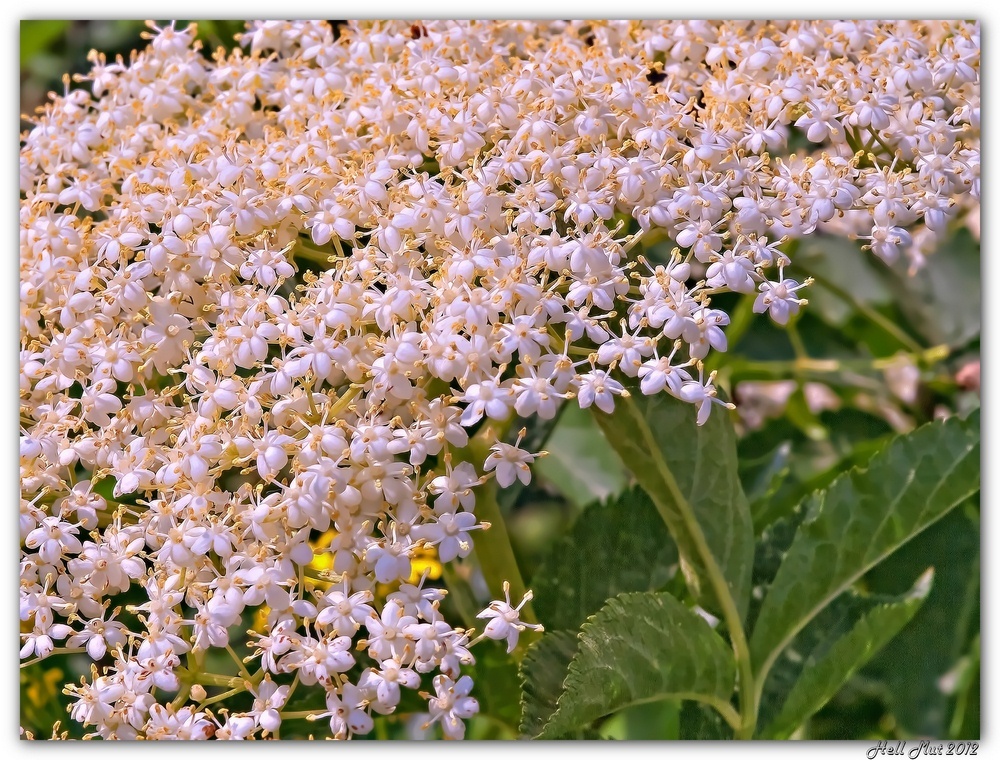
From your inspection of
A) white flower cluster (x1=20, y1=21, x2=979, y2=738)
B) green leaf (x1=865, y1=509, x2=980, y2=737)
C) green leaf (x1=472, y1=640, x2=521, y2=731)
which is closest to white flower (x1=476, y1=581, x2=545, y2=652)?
white flower cluster (x1=20, y1=21, x2=979, y2=738)

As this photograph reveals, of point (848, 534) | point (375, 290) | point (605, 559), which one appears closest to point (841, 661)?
point (848, 534)

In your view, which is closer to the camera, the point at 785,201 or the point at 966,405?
the point at 785,201

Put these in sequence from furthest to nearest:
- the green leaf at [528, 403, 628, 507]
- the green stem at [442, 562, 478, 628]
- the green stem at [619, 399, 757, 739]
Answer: the green leaf at [528, 403, 628, 507] < the green stem at [442, 562, 478, 628] < the green stem at [619, 399, 757, 739]

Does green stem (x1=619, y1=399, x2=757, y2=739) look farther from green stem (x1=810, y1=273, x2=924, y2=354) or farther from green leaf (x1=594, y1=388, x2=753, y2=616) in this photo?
green stem (x1=810, y1=273, x2=924, y2=354)

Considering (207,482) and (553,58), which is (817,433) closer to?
(553,58)

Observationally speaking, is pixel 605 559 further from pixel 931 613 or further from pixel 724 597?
pixel 931 613

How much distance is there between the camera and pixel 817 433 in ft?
4.23

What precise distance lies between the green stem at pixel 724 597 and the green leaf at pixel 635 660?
42mm

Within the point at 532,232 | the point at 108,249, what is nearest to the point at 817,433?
the point at 532,232

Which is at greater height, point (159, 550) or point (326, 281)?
point (326, 281)

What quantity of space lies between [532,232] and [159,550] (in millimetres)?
372

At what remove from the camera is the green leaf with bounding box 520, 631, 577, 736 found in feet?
2.57

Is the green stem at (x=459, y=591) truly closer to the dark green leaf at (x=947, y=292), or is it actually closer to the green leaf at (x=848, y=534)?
the green leaf at (x=848, y=534)

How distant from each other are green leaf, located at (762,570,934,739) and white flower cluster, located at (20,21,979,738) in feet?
0.87
